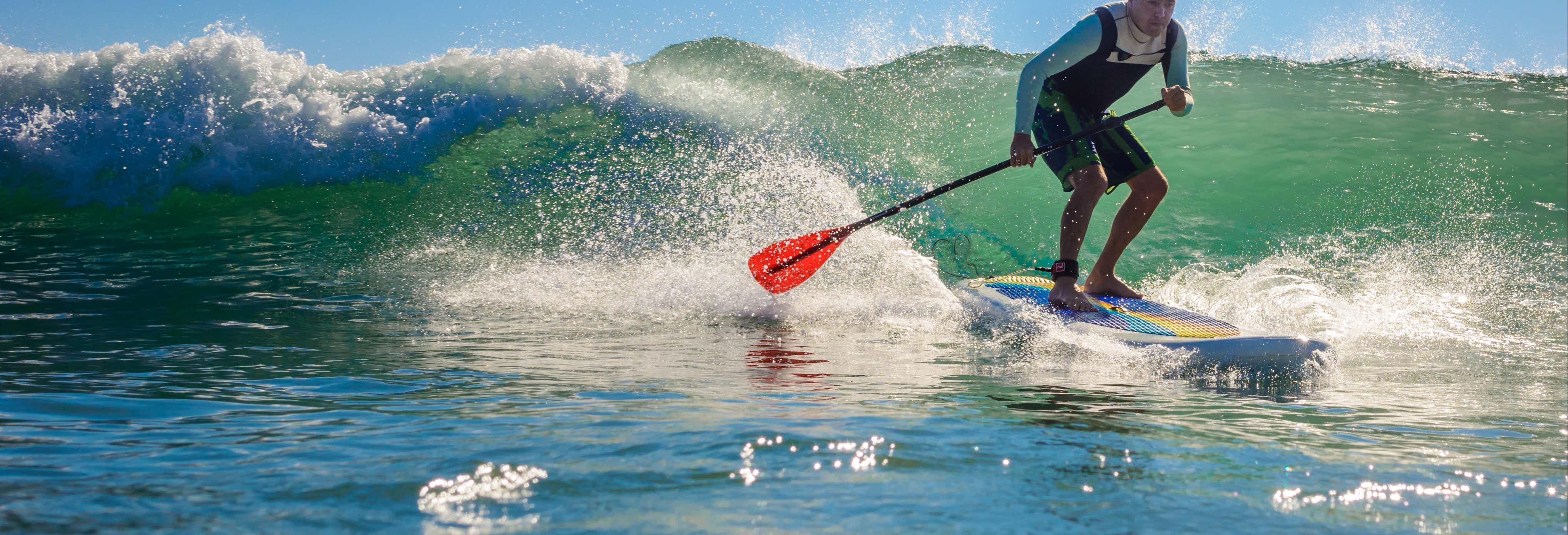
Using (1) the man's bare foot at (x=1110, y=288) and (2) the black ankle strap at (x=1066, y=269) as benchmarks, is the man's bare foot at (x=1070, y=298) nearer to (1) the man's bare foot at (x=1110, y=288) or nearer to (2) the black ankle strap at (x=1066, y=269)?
(2) the black ankle strap at (x=1066, y=269)

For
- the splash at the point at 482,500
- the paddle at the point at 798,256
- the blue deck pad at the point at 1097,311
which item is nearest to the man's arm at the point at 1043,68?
the paddle at the point at 798,256

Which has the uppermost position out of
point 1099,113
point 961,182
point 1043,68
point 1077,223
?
point 1043,68

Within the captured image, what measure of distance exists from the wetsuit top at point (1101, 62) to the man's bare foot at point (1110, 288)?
33.1 inches

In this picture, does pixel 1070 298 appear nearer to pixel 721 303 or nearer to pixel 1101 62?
pixel 1101 62

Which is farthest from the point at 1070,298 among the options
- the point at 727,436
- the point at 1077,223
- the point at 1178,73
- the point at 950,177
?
the point at 950,177

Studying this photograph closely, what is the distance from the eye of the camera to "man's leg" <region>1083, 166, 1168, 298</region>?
468cm

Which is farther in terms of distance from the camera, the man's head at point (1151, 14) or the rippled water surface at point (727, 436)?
the man's head at point (1151, 14)

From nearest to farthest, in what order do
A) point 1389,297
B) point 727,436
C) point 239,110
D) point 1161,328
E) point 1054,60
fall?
point 727,436 → point 1161,328 → point 1054,60 → point 1389,297 → point 239,110

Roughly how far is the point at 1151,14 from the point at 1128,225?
1001 mm

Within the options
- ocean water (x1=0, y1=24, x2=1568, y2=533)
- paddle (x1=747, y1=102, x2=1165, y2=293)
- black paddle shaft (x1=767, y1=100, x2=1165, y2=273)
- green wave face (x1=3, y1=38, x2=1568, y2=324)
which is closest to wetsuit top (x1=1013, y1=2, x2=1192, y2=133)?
A: black paddle shaft (x1=767, y1=100, x2=1165, y2=273)

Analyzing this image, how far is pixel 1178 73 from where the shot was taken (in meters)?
4.61

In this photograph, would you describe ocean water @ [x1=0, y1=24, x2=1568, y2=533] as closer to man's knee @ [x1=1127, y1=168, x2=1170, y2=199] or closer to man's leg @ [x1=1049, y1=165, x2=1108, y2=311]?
Result: man's leg @ [x1=1049, y1=165, x2=1108, y2=311]

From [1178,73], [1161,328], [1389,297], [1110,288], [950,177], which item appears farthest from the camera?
[950,177]

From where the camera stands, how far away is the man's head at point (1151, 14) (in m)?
4.26
